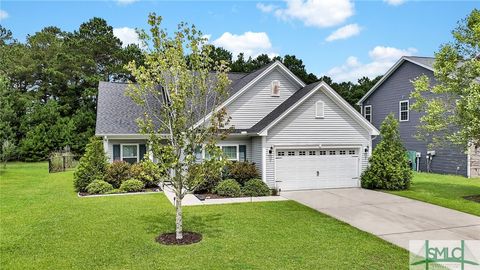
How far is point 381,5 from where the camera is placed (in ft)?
49.2

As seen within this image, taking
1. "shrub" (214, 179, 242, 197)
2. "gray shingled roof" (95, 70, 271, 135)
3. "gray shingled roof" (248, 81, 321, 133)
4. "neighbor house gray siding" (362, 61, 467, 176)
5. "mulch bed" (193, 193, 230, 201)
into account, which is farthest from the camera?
"neighbor house gray siding" (362, 61, 467, 176)

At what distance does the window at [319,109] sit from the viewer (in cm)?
1600

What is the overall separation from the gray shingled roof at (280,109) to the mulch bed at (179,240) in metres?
7.63

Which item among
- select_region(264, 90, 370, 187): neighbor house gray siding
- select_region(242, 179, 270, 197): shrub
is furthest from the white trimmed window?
select_region(242, 179, 270, 197): shrub

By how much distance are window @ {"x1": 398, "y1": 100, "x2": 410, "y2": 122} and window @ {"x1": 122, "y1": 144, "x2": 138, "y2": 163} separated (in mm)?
18086

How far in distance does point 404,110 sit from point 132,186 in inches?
750

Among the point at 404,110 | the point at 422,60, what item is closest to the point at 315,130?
the point at 404,110

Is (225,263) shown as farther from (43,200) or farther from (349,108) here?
(349,108)

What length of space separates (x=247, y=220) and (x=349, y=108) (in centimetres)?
874

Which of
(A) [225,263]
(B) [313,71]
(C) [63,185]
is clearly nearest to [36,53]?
(C) [63,185]

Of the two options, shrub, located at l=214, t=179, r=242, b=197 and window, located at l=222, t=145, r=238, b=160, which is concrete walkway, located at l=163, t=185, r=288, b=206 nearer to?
shrub, located at l=214, t=179, r=242, b=197

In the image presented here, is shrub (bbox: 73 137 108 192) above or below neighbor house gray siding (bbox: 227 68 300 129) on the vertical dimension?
below

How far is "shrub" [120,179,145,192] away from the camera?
15188 millimetres

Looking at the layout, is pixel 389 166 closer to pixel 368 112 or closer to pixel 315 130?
pixel 315 130
